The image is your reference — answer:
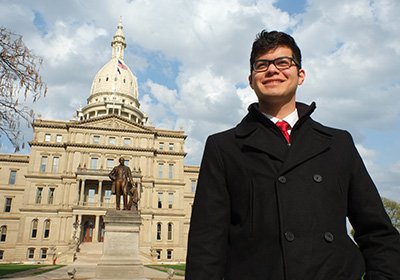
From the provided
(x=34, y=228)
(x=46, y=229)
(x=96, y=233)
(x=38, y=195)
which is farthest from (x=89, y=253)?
(x=38, y=195)

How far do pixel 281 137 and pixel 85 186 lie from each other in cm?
6072

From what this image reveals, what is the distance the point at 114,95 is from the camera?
7950cm

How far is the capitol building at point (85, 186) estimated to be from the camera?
186 feet

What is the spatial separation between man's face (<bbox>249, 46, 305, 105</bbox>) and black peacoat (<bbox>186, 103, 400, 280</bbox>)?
0.54 feet

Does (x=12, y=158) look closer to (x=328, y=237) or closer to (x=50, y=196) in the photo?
(x=50, y=196)

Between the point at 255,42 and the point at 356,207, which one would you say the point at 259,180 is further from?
the point at 255,42

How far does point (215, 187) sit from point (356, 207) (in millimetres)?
969

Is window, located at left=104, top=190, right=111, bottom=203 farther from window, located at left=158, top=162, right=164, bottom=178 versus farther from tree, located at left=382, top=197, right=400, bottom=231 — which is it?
tree, located at left=382, top=197, right=400, bottom=231

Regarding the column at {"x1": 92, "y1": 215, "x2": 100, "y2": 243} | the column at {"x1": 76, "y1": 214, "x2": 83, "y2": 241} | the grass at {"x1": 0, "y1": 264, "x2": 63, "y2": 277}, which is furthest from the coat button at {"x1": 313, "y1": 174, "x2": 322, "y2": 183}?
the column at {"x1": 92, "y1": 215, "x2": 100, "y2": 243}

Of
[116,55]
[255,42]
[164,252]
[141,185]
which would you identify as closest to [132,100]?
[116,55]

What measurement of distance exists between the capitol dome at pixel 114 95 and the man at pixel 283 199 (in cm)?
7402

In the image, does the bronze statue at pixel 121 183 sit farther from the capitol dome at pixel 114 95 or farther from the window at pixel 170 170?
the capitol dome at pixel 114 95

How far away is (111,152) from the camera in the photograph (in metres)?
61.8

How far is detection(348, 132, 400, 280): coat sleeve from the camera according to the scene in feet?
7.00
